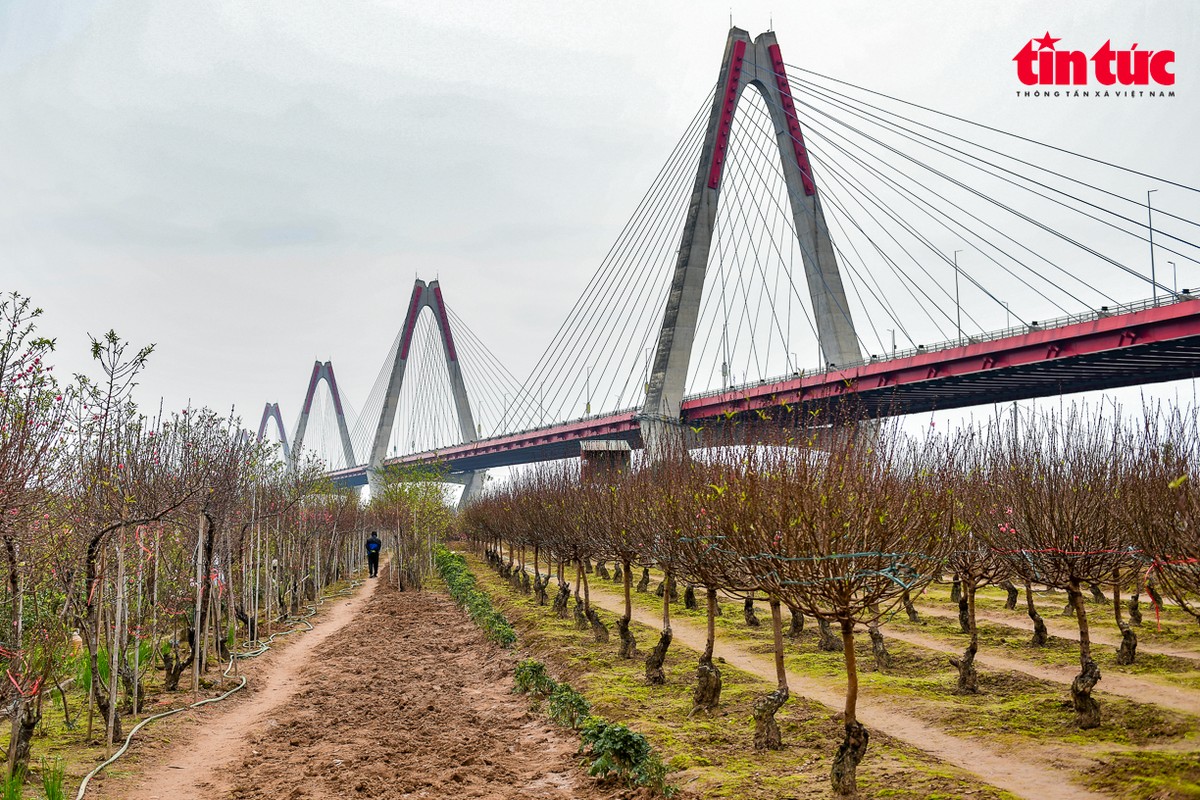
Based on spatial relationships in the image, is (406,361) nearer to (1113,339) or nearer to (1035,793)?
(1113,339)

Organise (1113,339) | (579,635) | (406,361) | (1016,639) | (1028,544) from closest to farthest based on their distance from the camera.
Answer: (1028,544) < (1016,639) < (579,635) < (1113,339) < (406,361)

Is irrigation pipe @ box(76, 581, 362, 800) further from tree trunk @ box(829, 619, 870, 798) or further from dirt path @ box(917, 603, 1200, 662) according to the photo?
dirt path @ box(917, 603, 1200, 662)

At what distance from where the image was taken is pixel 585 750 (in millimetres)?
11695

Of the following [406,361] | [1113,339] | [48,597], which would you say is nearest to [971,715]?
[48,597]

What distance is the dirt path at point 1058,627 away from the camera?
16438 mm

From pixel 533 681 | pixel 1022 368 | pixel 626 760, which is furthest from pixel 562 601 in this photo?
pixel 1022 368

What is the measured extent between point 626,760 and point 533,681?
223 inches

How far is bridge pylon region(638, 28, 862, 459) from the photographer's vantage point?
47.2 meters

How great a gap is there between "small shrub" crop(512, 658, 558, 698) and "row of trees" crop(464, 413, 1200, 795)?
1837 millimetres

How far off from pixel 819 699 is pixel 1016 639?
278 inches

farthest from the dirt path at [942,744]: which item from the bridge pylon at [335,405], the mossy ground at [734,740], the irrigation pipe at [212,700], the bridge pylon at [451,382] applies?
the bridge pylon at [335,405]

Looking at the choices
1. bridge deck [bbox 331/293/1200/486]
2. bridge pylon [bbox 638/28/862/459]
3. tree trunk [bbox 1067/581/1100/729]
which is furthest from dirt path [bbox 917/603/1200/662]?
bridge pylon [bbox 638/28/862/459]

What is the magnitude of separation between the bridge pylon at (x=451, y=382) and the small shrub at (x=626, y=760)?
79.3 m

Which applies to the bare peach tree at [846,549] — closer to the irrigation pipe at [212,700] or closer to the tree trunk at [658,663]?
the tree trunk at [658,663]
